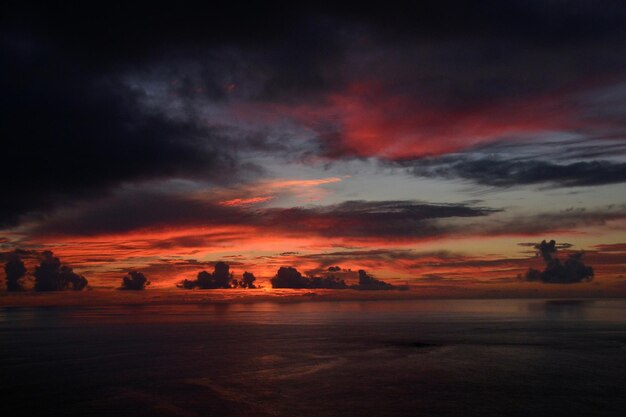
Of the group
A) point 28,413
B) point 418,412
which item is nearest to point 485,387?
point 418,412

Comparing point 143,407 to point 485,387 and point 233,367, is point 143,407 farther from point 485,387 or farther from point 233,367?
point 485,387

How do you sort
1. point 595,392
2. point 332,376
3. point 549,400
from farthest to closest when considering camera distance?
1. point 332,376
2. point 595,392
3. point 549,400

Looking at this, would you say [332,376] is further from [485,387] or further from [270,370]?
[485,387]

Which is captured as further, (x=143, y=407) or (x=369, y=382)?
(x=369, y=382)

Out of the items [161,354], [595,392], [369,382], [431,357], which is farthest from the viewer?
[161,354]


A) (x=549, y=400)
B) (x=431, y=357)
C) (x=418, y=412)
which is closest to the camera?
(x=418, y=412)

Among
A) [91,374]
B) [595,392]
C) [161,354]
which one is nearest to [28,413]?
[91,374]

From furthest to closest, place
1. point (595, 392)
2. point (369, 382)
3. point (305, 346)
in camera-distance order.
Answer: point (305, 346) < point (369, 382) < point (595, 392)

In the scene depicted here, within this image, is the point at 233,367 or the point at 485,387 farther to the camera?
the point at 233,367
